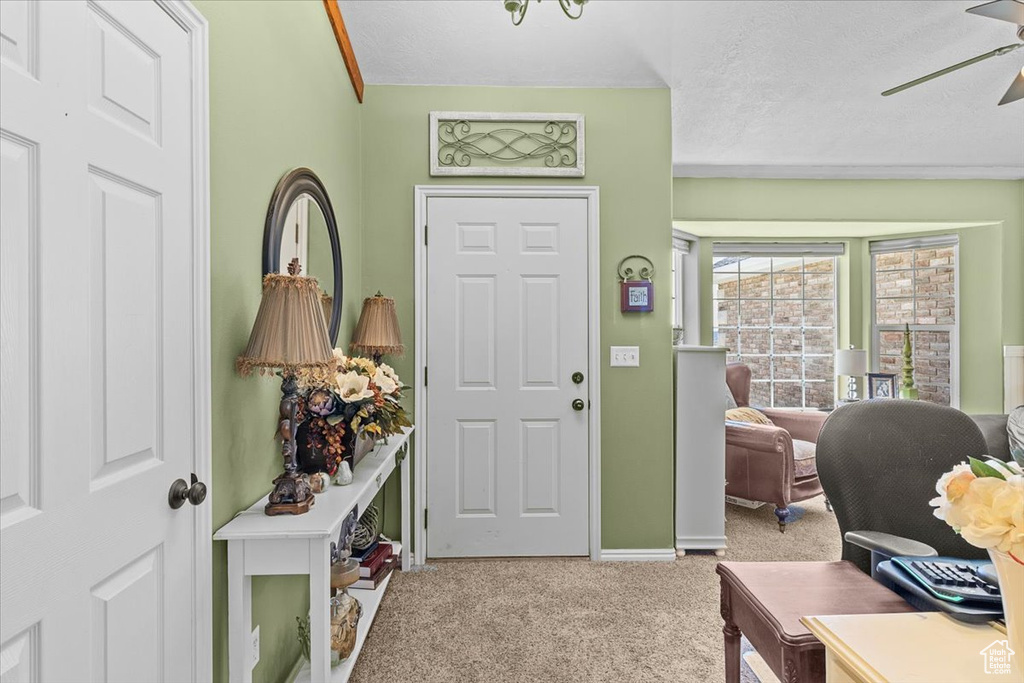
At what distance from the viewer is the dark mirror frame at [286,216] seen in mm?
1567

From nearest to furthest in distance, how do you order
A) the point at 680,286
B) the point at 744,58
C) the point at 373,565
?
the point at 373,565 < the point at 744,58 < the point at 680,286

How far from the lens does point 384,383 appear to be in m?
1.79

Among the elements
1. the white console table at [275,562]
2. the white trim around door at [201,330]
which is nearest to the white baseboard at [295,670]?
the white console table at [275,562]

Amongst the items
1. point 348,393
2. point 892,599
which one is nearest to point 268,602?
point 348,393

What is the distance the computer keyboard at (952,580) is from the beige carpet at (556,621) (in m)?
0.91

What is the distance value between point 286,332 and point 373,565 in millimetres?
1426

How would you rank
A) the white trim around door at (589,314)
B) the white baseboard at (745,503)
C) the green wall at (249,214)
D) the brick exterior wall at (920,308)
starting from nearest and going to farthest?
the green wall at (249,214) < the white trim around door at (589,314) < the white baseboard at (745,503) < the brick exterior wall at (920,308)

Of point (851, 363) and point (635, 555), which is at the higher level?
point (851, 363)

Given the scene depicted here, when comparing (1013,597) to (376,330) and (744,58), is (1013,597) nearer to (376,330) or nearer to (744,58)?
(376,330)

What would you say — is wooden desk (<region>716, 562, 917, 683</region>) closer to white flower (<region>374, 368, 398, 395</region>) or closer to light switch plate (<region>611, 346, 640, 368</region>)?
white flower (<region>374, 368, 398, 395</region>)

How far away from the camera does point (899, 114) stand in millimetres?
3268

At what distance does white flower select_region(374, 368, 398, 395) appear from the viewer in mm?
1785

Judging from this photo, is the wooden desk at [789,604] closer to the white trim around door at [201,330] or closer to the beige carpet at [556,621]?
the beige carpet at [556,621]

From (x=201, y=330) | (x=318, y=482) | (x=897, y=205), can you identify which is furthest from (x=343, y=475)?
(x=897, y=205)
